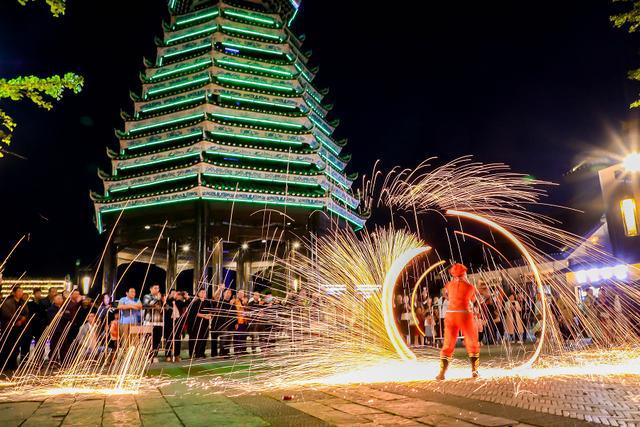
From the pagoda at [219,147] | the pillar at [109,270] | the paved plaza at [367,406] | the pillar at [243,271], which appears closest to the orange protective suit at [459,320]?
the paved plaza at [367,406]

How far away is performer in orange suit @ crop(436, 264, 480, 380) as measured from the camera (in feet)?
22.1

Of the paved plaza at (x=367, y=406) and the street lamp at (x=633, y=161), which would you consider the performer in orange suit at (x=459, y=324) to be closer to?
the paved plaza at (x=367, y=406)

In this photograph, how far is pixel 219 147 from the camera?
26.7 metres

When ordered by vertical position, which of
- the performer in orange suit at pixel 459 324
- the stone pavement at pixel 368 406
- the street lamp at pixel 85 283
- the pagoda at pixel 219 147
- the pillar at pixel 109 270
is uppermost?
the pagoda at pixel 219 147

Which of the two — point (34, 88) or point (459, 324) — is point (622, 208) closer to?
point (459, 324)

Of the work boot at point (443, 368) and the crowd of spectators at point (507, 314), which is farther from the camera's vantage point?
the crowd of spectators at point (507, 314)

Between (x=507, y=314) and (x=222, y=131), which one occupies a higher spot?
(x=222, y=131)

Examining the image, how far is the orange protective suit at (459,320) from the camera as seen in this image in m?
6.74

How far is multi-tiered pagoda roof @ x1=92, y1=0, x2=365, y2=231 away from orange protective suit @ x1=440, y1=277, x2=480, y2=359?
20.5 metres

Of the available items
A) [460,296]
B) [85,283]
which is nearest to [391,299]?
[460,296]

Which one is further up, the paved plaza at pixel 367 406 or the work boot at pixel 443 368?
the work boot at pixel 443 368

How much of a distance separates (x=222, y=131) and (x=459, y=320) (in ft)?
73.1

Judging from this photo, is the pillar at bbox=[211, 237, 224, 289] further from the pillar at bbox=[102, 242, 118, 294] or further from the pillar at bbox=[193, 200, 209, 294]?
the pillar at bbox=[102, 242, 118, 294]

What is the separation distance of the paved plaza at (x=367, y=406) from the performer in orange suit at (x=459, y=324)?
1.25ft
